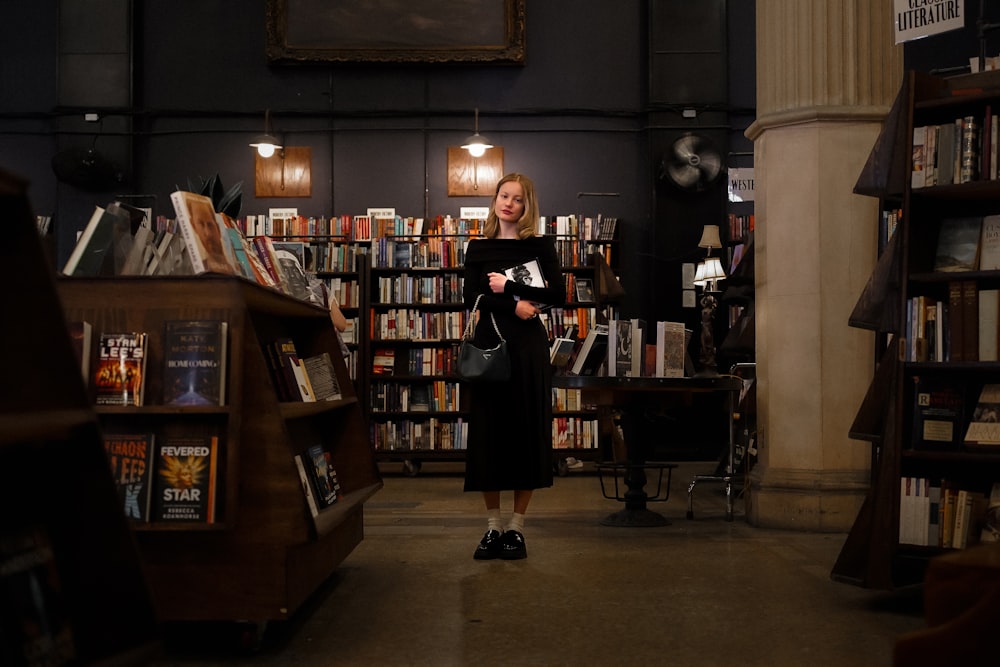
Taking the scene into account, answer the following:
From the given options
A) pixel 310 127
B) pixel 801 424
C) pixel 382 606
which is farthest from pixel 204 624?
pixel 310 127

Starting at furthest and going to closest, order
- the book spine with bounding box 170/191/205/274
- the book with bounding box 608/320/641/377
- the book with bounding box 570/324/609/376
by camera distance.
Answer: the book with bounding box 570/324/609/376 → the book with bounding box 608/320/641/377 → the book spine with bounding box 170/191/205/274

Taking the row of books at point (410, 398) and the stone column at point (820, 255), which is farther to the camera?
the row of books at point (410, 398)

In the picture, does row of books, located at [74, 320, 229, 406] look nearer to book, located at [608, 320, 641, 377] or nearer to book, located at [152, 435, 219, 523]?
book, located at [152, 435, 219, 523]

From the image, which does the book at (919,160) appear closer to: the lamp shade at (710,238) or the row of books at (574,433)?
the row of books at (574,433)

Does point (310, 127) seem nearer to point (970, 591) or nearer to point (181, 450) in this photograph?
point (181, 450)

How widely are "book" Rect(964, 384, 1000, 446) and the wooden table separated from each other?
5.47 ft

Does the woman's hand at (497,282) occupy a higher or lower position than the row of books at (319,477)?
higher

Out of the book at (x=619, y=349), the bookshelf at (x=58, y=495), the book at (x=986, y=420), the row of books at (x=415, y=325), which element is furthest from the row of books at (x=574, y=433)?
the bookshelf at (x=58, y=495)

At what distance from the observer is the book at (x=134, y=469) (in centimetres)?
259

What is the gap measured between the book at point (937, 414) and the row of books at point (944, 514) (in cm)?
14

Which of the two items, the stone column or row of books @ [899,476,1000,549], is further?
the stone column

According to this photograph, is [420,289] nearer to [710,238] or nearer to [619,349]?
[710,238]

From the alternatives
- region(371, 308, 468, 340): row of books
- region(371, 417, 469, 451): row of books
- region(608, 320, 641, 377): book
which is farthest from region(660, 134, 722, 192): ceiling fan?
region(608, 320, 641, 377): book

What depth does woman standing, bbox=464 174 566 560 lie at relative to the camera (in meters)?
4.02
